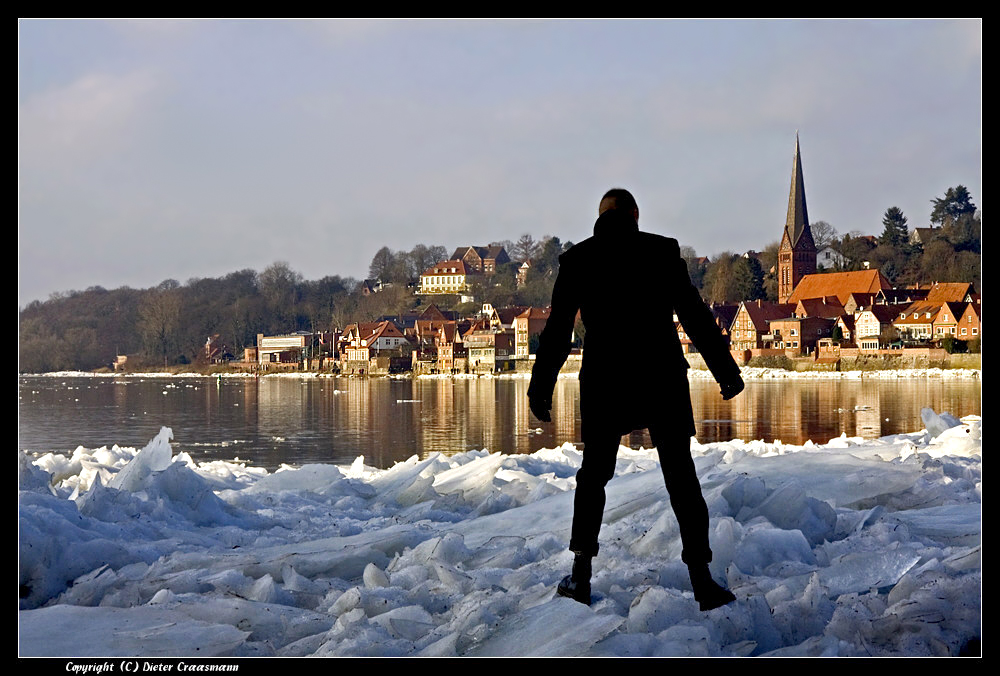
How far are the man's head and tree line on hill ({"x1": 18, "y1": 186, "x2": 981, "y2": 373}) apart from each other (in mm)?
54103

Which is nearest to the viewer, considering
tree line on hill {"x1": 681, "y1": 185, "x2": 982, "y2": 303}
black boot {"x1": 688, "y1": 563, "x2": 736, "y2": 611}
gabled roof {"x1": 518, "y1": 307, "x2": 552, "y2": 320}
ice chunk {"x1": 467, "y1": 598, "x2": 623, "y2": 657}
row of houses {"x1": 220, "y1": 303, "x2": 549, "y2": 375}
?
ice chunk {"x1": 467, "y1": 598, "x2": 623, "y2": 657}

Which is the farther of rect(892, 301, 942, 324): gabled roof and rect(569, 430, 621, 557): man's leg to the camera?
rect(892, 301, 942, 324): gabled roof

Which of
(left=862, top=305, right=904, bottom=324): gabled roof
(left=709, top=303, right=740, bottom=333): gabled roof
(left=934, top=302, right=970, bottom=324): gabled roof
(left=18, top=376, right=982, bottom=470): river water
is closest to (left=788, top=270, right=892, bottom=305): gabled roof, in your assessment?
(left=709, top=303, right=740, bottom=333): gabled roof

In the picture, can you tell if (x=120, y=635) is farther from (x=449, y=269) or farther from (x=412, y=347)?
(x=449, y=269)

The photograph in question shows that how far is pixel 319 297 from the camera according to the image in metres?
89.8

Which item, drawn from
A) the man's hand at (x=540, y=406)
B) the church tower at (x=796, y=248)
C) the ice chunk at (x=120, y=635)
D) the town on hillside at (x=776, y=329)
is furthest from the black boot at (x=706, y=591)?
the church tower at (x=796, y=248)

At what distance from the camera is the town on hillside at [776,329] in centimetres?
8569

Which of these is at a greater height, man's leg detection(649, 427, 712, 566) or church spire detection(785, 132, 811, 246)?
church spire detection(785, 132, 811, 246)

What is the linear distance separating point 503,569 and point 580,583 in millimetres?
681

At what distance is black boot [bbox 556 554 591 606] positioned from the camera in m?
3.35

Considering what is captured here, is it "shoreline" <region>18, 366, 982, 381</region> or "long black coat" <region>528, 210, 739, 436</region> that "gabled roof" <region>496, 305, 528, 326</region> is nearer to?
"shoreline" <region>18, 366, 982, 381</region>

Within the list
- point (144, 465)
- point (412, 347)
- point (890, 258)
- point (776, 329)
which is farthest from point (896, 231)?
point (144, 465)
